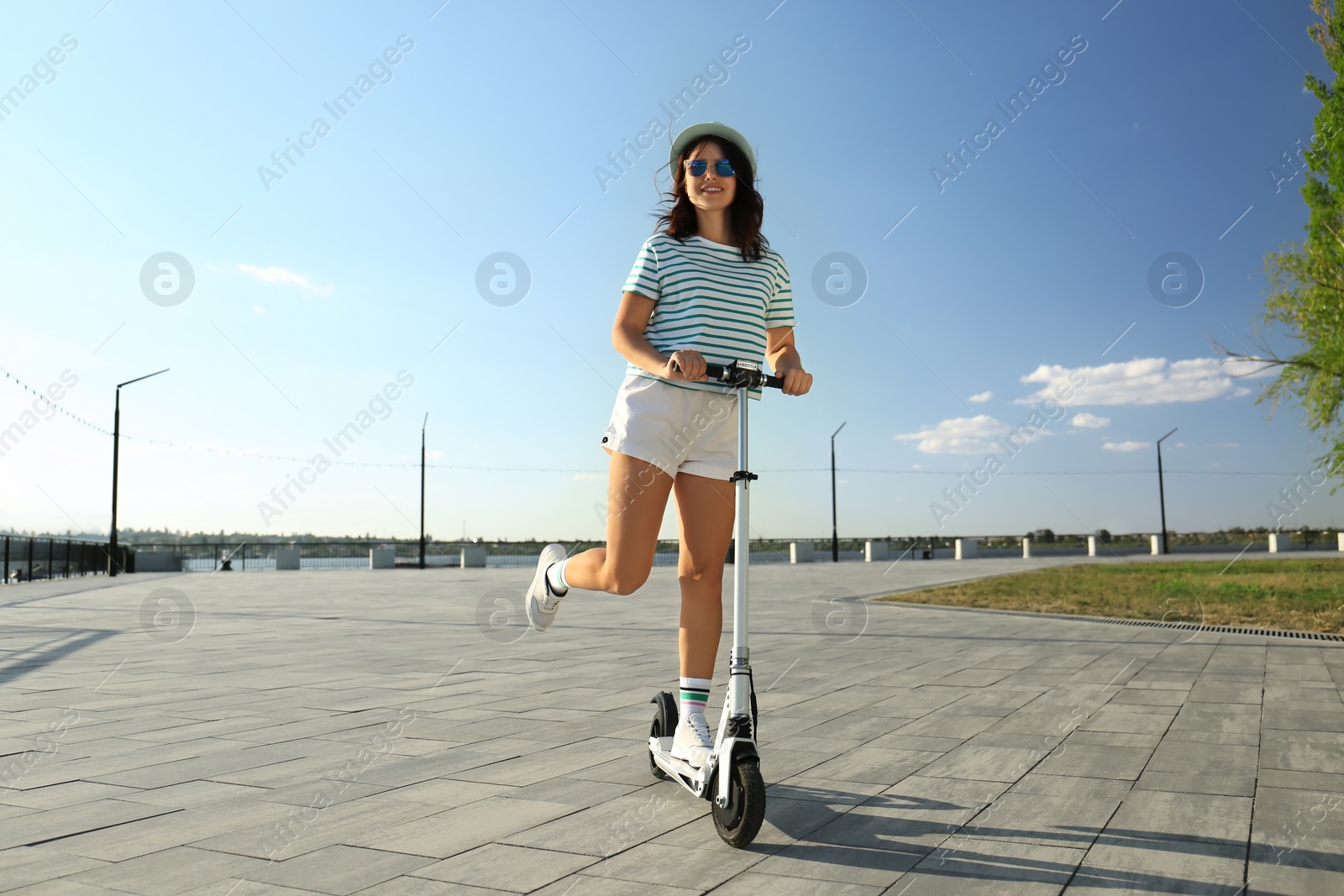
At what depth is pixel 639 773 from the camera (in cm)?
315

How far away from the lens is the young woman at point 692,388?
9.19 feet

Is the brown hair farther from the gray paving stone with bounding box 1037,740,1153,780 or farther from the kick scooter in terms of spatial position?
the gray paving stone with bounding box 1037,740,1153,780

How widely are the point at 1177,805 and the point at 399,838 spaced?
231 centimetres

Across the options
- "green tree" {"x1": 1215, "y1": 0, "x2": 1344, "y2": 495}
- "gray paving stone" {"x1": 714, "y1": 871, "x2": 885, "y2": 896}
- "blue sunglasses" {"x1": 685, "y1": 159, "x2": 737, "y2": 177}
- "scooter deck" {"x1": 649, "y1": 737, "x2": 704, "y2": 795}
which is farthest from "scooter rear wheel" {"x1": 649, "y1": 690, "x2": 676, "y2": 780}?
"green tree" {"x1": 1215, "y1": 0, "x2": 1344, "y2": 495}

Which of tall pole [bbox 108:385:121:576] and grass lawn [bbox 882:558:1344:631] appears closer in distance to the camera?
grass lawn [bbox 882:558:1344:631]

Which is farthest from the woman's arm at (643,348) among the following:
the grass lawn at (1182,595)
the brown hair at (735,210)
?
the grass lawn at (1182,595)

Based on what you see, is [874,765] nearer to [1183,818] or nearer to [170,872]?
[1183,818]

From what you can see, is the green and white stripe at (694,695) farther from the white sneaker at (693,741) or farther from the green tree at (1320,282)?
the green tree at (1320,282)

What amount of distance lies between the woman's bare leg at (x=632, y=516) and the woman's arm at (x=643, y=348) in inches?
12.9

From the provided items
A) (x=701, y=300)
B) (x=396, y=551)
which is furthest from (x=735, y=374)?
(x=396, y=551)

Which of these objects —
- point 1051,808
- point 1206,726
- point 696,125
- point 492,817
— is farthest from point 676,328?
Result: point 1206,726

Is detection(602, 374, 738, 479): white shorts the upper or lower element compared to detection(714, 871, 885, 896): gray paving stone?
upper

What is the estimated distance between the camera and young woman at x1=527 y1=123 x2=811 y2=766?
9.19ft

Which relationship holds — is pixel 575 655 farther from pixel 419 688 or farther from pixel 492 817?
pixel 492 817
